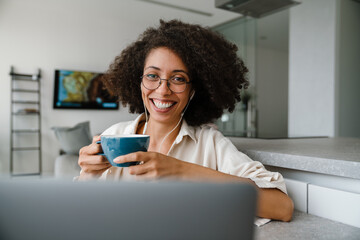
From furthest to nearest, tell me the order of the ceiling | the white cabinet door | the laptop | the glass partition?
1. the glass partition
2. the ceiling
3. the white cabinet door
4. the laptop

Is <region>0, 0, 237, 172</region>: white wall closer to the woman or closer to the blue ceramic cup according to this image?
the woman

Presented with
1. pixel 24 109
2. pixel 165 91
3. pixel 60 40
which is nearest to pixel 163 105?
pixel 165 91

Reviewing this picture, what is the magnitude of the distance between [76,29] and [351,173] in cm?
549

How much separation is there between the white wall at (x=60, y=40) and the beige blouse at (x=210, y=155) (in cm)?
412

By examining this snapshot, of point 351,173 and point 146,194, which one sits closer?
point 146,194

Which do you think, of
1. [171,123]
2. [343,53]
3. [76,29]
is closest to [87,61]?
[76,29]

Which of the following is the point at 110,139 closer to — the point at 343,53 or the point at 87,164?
the point at 87,164

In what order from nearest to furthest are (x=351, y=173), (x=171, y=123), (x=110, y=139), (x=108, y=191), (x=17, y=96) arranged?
(x=108, y=191)
(x=110, y=139)
(x=351, y=173)
(x=171, y=123)
(x=17, y=96)

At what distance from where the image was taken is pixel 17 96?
4.88 metres

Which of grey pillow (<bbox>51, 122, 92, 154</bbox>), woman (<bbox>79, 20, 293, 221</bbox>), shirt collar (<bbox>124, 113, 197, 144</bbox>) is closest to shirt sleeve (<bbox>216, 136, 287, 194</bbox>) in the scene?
woman (<bbox>79, 20, 293, 221</bbox>)

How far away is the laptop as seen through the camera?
28cm

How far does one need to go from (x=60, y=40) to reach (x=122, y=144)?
525 centimetres

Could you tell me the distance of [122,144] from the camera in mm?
618

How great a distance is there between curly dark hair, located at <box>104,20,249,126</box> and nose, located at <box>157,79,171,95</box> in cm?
11
